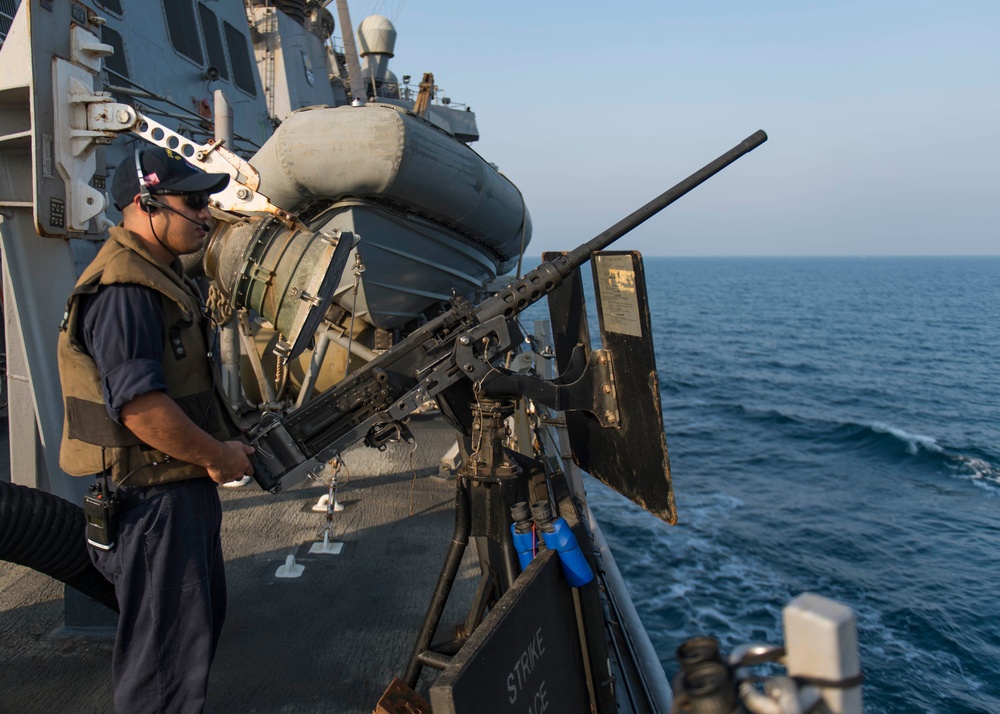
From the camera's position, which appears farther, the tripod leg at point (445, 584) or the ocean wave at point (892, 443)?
the ocean wave at point (892, 443)

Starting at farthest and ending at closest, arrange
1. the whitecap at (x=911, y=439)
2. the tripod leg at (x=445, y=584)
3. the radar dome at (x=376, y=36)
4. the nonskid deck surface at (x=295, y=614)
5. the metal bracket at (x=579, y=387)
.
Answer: the radar dome at (x=376, y=36) < the whitecap at (x=911, y=439) < the nonskid deck surface at (x=295, y=614) < the metal bracket at (x=579, y=387) < the tripod leg at (x=445, y=584)

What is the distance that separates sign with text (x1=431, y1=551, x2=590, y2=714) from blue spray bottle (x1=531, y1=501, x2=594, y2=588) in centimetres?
4

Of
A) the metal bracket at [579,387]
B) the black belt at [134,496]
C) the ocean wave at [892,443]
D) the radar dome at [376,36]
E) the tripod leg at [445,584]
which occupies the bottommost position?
the ocean wave at [892,443]

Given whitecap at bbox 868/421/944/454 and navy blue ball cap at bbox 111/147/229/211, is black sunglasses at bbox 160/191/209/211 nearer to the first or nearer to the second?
navy blue ball cap at bbox 111/147/229/211

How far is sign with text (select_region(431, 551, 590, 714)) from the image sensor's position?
1.50 meters

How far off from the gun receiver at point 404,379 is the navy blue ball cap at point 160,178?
0.89 m

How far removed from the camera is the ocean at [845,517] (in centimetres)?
784

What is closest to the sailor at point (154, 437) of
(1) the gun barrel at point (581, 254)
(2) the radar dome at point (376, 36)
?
(1) the gun barrel at point (581, 254)

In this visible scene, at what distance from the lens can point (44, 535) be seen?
282 centimetres

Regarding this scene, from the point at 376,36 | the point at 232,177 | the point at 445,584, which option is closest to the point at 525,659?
the point at 445,584

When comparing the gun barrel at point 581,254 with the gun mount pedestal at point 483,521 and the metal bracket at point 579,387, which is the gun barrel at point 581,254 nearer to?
the metal bracket at point 579,387

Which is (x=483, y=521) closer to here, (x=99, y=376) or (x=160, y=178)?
(x=99, y=376)

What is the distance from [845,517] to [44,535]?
38.4ft

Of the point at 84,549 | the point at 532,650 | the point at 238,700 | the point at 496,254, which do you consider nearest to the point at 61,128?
the point at 84,549
